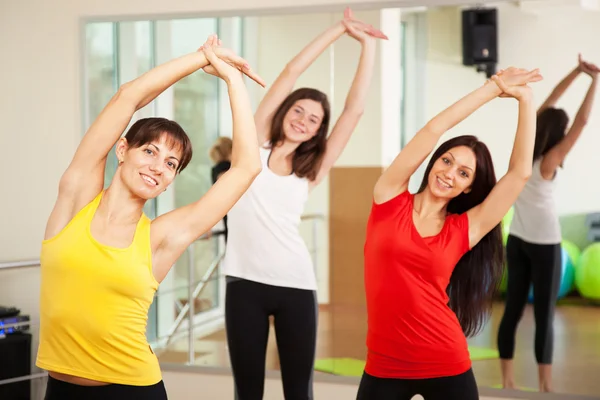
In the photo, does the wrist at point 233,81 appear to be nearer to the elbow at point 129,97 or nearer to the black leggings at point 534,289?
the elbow at point 129,97

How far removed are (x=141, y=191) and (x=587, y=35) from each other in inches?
98.8

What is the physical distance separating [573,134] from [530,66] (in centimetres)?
38

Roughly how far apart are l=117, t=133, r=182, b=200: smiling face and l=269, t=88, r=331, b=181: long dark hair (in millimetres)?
1232

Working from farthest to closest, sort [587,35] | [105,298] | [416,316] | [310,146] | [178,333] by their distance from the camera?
[178,333]
[587,35]
[310,146]
[416,316]
[105,298]

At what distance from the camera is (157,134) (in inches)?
83.7

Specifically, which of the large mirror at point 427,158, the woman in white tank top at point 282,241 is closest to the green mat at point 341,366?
the large mirror at point 427,158

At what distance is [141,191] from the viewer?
82.8 inches

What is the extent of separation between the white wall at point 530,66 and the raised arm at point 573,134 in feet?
0.09

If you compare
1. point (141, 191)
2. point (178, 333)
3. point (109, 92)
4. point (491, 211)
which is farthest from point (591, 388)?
point (109, 92)

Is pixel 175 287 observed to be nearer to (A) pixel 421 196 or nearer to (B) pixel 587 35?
(A) pixel 421 196

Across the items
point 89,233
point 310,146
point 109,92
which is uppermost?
point 109,92

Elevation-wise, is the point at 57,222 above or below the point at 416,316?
above

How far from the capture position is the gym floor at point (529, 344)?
3.78 metres

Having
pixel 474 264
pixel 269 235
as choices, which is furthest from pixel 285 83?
pixel 474 264
